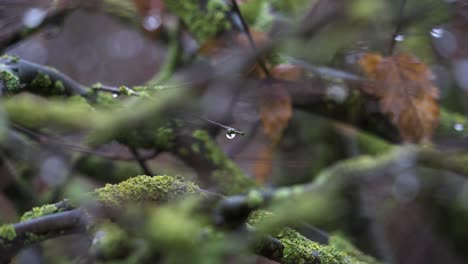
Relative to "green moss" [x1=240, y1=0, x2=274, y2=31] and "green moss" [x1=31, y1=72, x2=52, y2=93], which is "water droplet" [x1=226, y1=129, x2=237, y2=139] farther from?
"green moss" [x1=240, y1=0, x2=274, y2=31]

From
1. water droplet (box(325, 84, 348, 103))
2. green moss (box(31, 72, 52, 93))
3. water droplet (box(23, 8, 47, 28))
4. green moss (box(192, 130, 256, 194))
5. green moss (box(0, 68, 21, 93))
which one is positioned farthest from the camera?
water droplet (box(325, 84, 348, 103))

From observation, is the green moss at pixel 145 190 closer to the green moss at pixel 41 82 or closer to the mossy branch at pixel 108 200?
the mossy branch at pixel 108 200

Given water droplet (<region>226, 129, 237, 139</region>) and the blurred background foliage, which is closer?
water droplet (<region>226, 129, 237, 139</region>)

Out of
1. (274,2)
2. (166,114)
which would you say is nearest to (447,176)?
(274,2)

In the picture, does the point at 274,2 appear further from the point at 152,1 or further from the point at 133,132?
the point at 133,132

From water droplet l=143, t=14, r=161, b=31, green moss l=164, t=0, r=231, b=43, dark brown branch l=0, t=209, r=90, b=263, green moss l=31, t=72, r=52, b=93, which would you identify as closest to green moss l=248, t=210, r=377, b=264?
dark brown branch l=0, t=209, r=90, b=263

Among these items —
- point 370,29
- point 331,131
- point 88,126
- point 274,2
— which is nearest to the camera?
point 88,126

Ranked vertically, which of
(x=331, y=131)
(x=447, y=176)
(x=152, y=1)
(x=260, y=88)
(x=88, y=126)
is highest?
(x=152, y=1)

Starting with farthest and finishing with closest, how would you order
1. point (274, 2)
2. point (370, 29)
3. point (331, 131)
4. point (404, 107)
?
point (331, 131) < point (274, 2) < point (370, 29) < point (404, 107)
